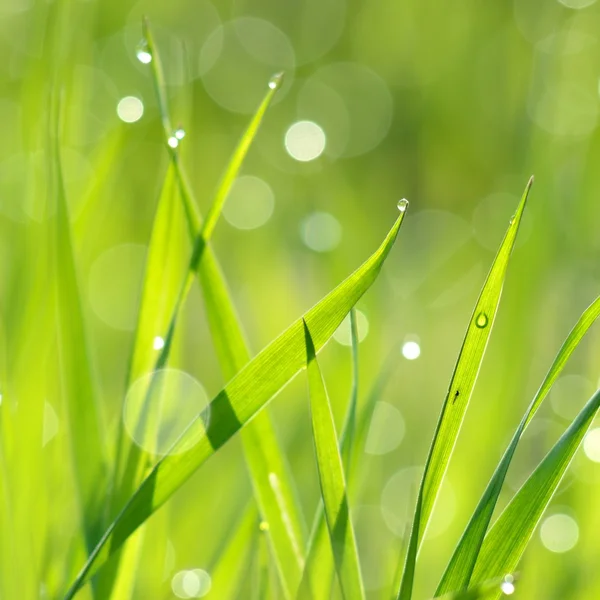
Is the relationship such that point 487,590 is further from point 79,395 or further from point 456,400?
point 79,395

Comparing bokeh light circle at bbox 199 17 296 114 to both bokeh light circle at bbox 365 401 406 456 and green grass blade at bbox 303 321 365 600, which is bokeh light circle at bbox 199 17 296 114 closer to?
bokeh light circle at bbox 365 401 406 456

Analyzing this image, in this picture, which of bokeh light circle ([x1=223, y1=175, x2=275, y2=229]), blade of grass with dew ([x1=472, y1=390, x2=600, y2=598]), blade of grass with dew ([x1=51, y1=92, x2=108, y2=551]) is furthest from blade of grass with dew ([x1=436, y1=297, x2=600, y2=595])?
bokeh light circle ([x1=223, y1=175, x2=275, y2=229])

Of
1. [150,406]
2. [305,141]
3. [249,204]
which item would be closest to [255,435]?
[150,406]

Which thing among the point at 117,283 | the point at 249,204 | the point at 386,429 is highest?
the point at 249,204

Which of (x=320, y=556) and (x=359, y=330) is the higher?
(x=359, y=330)

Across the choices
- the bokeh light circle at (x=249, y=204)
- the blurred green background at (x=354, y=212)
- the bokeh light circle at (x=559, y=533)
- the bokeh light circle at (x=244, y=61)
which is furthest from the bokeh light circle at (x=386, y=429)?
the bokeh light circle at (x=244, y=61)
